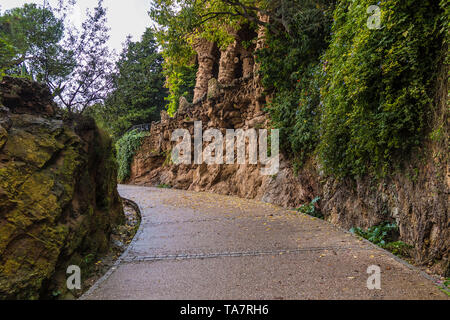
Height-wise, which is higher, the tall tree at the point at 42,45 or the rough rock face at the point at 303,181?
the tall tree at the point at 42,45

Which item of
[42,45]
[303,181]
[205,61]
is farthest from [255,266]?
[205,61]

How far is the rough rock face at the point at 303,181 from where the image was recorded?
12.5ft

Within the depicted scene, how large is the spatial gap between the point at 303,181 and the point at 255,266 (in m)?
5.10

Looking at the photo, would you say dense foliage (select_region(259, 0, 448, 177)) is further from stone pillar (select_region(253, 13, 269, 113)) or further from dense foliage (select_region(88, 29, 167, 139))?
dense foliage (select_region(88, 29, 167, 139))

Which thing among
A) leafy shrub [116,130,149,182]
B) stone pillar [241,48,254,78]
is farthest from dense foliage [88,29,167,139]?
stone pillar [241,48,254,78]

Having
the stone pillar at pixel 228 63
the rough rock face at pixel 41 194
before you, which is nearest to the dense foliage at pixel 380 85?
the rough rock face at pixel 41 194

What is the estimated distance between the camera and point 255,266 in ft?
13.9

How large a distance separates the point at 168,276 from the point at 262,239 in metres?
2.24

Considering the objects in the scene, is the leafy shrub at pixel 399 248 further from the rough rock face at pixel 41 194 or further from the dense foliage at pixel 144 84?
the dense foliage at pixel 144 84

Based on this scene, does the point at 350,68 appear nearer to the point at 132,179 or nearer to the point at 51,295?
the point at 51,295

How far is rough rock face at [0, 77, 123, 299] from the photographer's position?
320 centimetres

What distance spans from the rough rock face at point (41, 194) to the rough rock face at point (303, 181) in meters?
5.04

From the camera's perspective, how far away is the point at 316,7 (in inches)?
348

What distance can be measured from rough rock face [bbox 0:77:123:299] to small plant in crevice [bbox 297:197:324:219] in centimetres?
528
